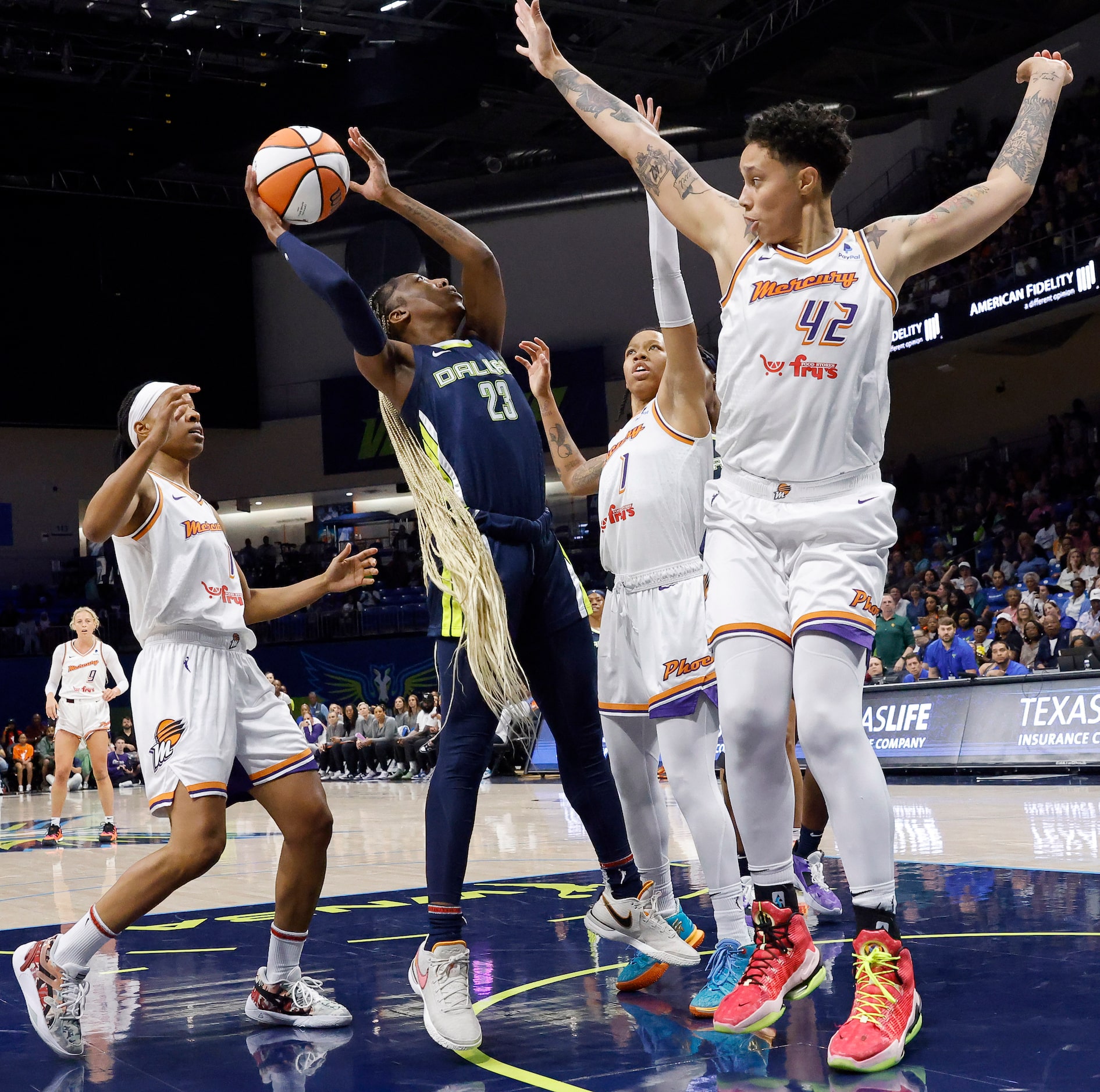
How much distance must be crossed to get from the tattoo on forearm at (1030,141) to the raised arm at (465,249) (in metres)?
1.61

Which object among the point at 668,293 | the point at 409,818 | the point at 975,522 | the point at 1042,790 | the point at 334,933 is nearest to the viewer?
the point at 668,293

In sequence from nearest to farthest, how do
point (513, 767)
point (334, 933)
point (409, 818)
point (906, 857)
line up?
point (334, 933) → point (906, 857) → point (409, 818) → point (513, 767)

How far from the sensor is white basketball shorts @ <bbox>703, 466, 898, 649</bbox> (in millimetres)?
3217

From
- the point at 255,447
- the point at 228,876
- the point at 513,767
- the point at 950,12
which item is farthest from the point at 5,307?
the point at 228,876

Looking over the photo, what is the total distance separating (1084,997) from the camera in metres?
3.49

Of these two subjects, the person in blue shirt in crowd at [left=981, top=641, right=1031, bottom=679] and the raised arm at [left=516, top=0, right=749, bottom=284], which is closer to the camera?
the raised arm at [left=516, top=0, right=749, bottom=284]

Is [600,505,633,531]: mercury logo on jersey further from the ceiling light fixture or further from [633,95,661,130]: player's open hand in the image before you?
the ceiling light fixture

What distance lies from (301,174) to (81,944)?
266 centimetres

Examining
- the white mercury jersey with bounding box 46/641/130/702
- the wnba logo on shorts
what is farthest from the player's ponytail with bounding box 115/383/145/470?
the white mercury jersey with bounding box 46/641/130/702

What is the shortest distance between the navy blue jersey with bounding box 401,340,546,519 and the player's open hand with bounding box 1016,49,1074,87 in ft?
5.82

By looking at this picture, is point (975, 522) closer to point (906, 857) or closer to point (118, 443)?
point (906, 857)

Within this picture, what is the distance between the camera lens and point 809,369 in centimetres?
330

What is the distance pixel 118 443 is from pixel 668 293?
206 cm

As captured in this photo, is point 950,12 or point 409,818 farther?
point 950,12
